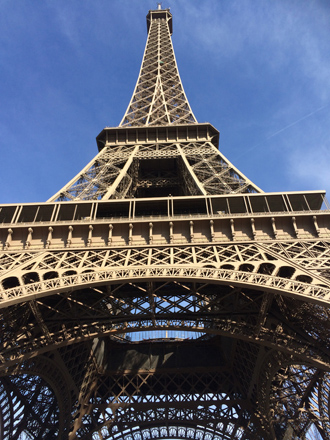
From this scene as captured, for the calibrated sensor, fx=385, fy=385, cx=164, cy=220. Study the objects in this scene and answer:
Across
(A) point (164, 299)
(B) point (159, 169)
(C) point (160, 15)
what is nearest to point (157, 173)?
(B) point (159, 169)

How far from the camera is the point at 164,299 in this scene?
712 inches

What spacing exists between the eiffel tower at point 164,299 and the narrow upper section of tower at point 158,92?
7.36 feet

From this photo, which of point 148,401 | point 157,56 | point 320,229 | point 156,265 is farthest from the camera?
point 157,56

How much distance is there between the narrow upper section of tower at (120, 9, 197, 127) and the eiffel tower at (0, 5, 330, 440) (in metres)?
2.24

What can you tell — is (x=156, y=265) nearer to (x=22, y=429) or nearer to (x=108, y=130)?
(x=22, y=429)

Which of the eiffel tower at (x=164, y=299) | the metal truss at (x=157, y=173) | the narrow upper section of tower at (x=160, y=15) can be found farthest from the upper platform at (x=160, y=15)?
the metal truss at (x=157, y=173)

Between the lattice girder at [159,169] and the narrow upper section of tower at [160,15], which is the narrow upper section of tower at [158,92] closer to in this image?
the lattice girder at [159,169]

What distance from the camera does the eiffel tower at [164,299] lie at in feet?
52.3

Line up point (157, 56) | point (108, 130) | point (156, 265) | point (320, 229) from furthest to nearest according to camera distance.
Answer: point (157, 56), point (108, 130), point (320, 229), point (156, 265)

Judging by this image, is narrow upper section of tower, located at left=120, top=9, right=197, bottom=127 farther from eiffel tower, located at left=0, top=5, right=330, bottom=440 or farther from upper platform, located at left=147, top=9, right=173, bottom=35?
upper platform, located at left=147, top=9, right=173, bottom=35

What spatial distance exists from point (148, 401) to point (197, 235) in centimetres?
1603

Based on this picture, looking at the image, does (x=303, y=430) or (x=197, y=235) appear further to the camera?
(x=303, y=430)

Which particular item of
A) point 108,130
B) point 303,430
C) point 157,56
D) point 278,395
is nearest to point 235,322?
point 278,395

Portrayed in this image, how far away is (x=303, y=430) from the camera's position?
24.9 metres
